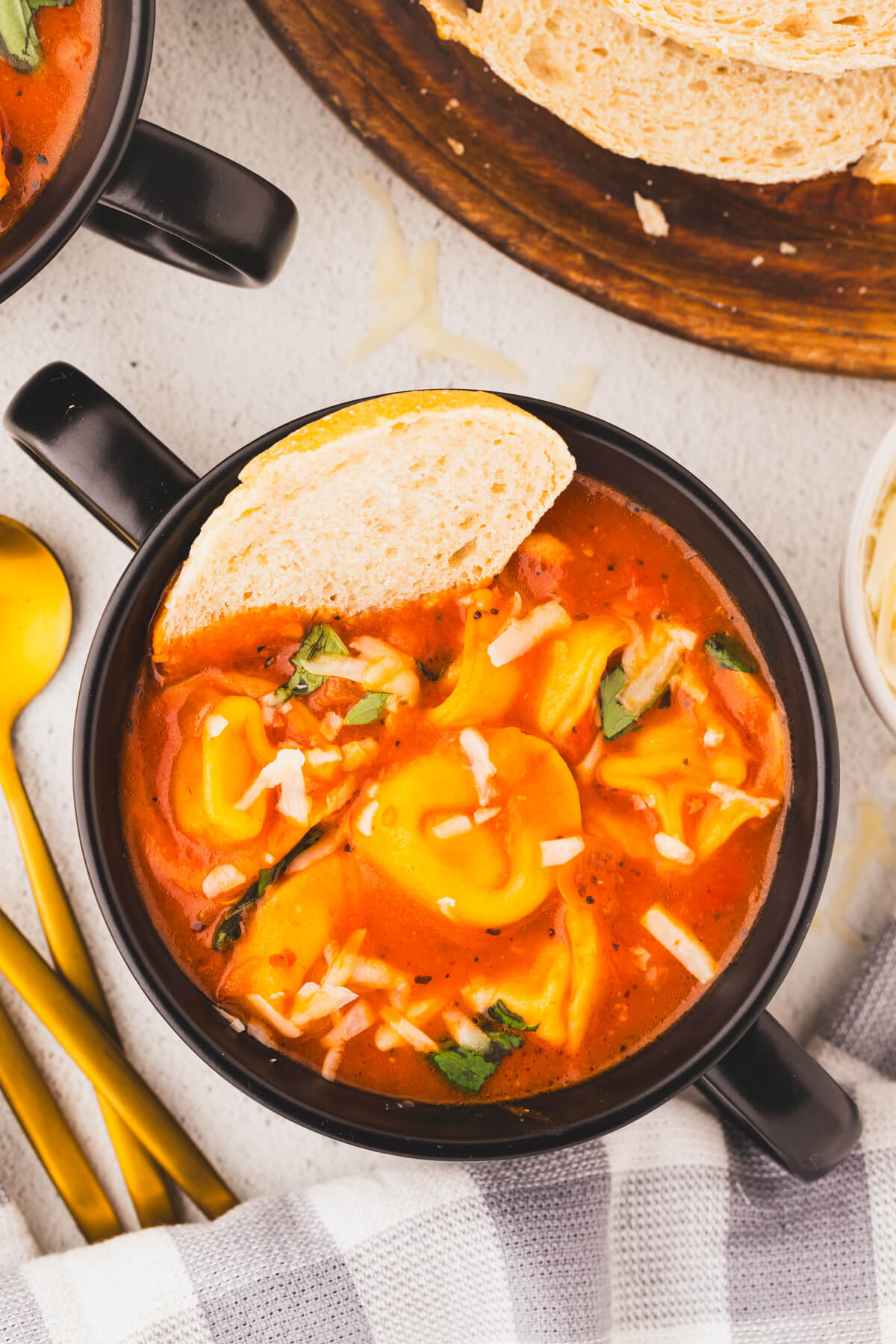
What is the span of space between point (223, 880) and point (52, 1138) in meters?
0.84

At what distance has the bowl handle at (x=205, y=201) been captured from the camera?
1.82 meters

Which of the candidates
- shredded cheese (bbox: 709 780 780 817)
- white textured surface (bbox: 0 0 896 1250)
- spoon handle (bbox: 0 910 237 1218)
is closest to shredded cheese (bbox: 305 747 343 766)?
shredded cheese (bbox: 709 780 780 817)

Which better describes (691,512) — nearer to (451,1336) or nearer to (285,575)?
(285,575)

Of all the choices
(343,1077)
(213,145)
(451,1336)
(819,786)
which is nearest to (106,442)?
(213,145)

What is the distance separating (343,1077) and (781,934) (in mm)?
740

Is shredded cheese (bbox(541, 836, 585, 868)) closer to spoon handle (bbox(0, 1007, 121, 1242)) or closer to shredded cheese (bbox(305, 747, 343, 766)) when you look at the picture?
shredded cheese (bbox(305, 747, 343, 766))

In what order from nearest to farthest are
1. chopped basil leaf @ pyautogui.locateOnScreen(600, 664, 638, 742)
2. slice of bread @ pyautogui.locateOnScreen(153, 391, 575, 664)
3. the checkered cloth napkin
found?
1. slice of bread @ pyautogui.locateOnScreen(153, 391, 575, 664)
2. chopped basil leaf @ pyautogui.locateOnScreen(600, 664, 638, 742)
3. the checkered cloth napkin

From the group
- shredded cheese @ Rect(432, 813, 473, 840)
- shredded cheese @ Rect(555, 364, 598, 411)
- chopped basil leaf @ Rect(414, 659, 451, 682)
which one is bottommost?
shredded cheese @ Rect(432, 813, 473, 840)

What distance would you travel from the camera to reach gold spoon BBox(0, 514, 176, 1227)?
89.0 inches

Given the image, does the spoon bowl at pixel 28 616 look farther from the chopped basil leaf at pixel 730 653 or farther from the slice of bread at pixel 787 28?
the slice of bread at pixel 787 28

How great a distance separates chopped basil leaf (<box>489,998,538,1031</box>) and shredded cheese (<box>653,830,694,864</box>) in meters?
0.34

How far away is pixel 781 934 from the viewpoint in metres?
1.90

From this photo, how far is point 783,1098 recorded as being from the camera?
1.92 meters

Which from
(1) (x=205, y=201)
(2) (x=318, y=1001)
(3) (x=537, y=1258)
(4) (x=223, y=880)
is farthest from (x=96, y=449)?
(3) (x=537, y=1258)
